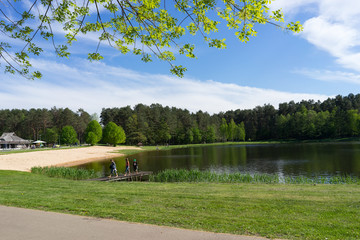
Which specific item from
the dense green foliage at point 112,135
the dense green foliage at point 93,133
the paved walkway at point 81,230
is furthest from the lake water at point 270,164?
the dense green foliage at point 93,133

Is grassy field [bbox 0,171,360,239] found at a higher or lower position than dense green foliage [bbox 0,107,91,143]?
lower

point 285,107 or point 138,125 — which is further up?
point 285,107

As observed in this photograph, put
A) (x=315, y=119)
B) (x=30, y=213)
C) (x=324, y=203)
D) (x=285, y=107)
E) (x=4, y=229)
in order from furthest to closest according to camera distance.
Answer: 1. (x=285, y=107)
2. (x=315, y=119)
3. (x=324, y=203)
4. (x=30, y=213)
5. (x=4, y=229)

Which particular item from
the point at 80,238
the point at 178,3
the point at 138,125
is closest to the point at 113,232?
the point at 80,238

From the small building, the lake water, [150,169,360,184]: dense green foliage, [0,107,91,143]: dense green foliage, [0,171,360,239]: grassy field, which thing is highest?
[0,107,91,143]: dense green foliage

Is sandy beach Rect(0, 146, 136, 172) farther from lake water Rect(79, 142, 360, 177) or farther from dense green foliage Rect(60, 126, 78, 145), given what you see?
dense green foliage Rect(60, 126, 78, 145)

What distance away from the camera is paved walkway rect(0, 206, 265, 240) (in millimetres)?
5137

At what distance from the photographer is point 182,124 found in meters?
115

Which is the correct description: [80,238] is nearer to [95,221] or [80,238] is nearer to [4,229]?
[95,221]

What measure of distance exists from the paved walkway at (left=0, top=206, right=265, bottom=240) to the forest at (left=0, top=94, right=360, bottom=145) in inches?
3554

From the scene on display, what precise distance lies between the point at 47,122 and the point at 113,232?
10717 centimetres

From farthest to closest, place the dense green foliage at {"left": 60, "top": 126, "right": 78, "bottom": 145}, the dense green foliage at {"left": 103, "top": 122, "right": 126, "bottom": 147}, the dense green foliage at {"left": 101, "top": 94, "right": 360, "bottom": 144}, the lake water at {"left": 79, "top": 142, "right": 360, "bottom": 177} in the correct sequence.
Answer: the dense green foliage at {"left": 101, "top": 94, "right": 360, "bottom": 144} → the dense green foliage at {"left": 60, "top": 126, "right": 78, "bottom": 145} → the dense green foliage at {"left": 103, "top": 122, "right": 126, "bottom": 147} → the lake water at {"left": 79, "top": 142, "right": 360, "bottom": 177}

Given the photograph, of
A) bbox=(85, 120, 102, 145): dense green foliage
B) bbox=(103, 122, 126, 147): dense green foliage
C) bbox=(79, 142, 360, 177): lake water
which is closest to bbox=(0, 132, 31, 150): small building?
bbox=(85, 120, 102, 145): dense green foliage

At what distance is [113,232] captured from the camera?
5402mm
